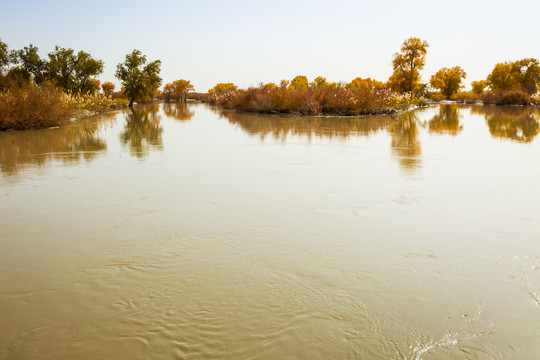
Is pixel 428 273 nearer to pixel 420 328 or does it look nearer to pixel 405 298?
pixel 405 298

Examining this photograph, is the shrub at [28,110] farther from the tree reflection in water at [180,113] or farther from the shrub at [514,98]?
the shrub at [514,98]

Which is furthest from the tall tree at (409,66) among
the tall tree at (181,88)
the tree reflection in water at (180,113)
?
the tall tree at (181,88)

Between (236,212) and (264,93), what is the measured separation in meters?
24.0

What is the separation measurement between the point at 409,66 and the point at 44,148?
3866 cm

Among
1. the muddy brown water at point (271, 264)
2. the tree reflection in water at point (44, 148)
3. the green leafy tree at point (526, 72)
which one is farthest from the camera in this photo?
the green leafy tree at point (526, 72)

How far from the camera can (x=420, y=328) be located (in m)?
2.68

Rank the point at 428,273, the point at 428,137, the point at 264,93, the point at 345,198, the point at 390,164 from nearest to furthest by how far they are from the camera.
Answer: the point at 428,273, the point at 345,198, the point at 390,164, the point at 428,137, the point at 264,93

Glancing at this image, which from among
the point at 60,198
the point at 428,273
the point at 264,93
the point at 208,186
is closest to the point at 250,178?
the point at 208,186

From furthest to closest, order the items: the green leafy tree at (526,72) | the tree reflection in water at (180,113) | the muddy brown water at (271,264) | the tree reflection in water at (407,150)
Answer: the green leafy tree at (526,72) → the tree reflection in water at (180,113) → the tree reflection in water at (407,150) → the muddy brown water at (271,264)

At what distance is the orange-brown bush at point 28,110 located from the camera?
1587cm

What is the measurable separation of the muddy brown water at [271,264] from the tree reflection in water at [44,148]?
1.46 m

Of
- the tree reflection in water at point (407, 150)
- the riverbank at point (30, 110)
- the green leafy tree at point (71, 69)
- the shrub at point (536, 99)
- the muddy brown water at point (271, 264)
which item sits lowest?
the muddy brown water at point (271, 264)

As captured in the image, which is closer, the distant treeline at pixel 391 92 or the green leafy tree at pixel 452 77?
the distant treeline at pixel 391 92

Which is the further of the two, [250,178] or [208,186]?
[250,178]
